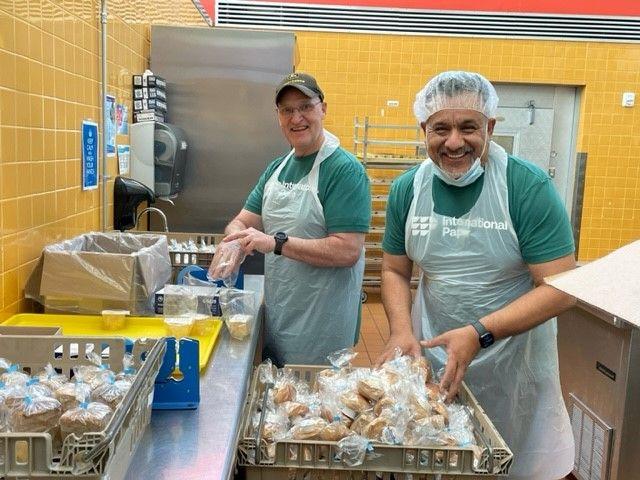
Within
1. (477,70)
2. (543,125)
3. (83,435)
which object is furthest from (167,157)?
(543,125)

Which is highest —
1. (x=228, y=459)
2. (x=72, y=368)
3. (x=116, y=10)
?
(x=116, y=10)

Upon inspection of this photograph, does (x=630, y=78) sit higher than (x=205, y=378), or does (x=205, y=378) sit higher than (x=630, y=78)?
(x=630, y=78)

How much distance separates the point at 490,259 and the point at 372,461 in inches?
30.3

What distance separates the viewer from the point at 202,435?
49.0 inches

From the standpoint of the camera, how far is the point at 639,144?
21.9ft

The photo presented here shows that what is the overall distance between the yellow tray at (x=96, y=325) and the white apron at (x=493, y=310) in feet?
2.25

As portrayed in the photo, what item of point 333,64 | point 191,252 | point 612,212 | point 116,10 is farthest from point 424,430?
point 612,212

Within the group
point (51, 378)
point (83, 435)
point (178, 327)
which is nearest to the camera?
point (83, 435)

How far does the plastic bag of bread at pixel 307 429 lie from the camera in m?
1.25

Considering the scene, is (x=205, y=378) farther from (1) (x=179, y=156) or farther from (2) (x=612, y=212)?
(2) (x=612, y=212)

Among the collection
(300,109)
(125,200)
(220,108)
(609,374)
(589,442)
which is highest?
(220,108)

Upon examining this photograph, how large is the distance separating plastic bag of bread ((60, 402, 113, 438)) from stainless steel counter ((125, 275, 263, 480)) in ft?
0.54

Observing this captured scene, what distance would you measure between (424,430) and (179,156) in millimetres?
2688

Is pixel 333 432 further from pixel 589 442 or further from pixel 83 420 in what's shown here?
pixel 589 442
